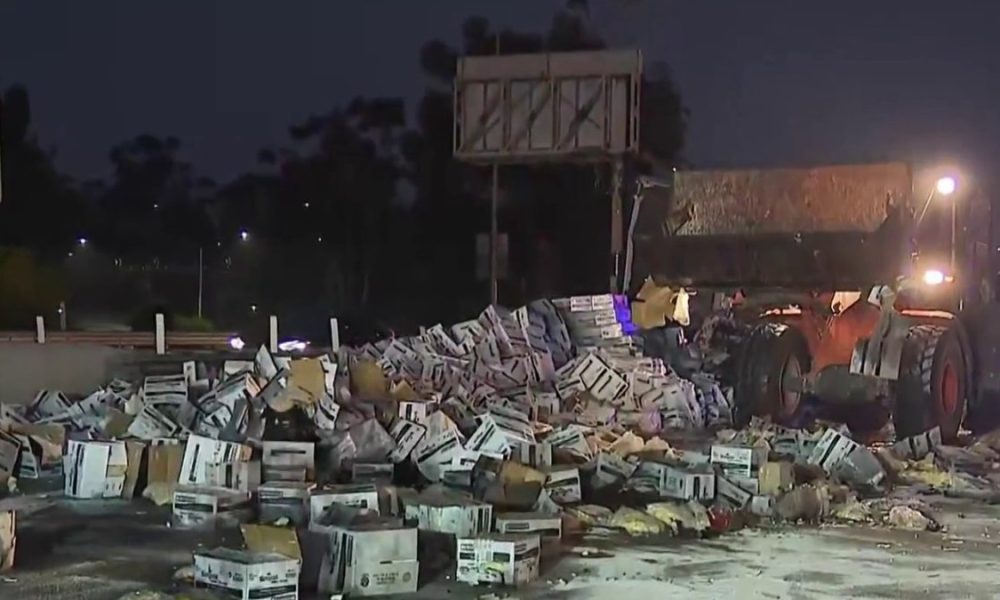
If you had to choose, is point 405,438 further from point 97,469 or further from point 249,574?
point 249,574

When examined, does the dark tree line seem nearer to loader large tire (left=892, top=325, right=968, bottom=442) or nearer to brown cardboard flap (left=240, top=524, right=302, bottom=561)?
loader large tire (left=892, top=325, right=968, bottom=442)

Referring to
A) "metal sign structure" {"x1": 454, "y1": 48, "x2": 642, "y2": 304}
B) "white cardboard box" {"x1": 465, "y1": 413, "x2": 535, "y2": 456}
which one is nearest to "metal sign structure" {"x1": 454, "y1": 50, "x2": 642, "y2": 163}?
"metal sign structure" {"x1": 454, "y1": 48, "x2": 642, "y2": 304}

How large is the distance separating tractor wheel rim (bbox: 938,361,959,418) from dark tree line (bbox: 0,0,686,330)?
1938 cm

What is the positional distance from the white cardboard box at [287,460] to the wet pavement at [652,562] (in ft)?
2.58

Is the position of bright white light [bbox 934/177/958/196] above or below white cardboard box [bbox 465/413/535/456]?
above

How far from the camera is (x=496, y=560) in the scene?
7.23 meters

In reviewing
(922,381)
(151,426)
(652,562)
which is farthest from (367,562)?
(922,381)

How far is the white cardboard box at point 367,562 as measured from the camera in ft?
22.8

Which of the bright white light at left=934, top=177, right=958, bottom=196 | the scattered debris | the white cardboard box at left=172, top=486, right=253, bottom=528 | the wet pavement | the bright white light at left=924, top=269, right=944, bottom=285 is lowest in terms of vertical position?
the wet pavement

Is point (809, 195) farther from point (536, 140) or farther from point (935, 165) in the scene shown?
point (536, 140)

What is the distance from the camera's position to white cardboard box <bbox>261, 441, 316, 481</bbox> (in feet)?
31.9

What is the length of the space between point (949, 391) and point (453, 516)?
25.3ft

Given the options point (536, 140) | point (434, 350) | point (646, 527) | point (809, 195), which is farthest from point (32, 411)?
point (536, 140)

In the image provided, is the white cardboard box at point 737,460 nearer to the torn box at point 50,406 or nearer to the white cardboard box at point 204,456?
the white cardboard box at point 204,456
